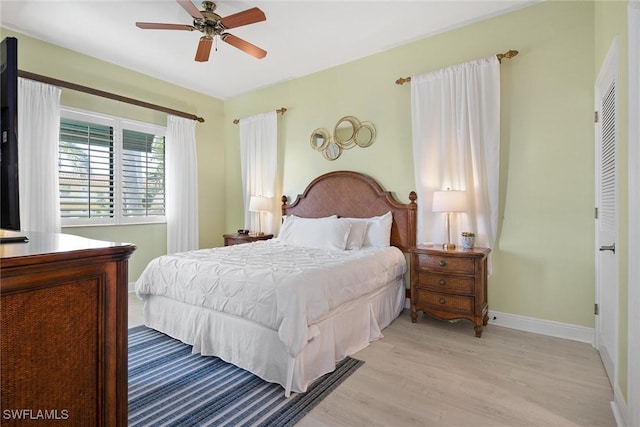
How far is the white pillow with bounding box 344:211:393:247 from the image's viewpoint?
3.59m

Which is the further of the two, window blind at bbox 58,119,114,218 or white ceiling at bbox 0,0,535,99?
window blind at bbox 58,119,114,218

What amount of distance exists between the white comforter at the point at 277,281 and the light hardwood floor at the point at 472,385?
0.49 meters

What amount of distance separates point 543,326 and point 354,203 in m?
2.29

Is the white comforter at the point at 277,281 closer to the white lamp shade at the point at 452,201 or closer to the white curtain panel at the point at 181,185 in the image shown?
the white lamp shade at the point at 452,201

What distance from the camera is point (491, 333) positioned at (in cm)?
294

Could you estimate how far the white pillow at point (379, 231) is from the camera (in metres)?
3.59

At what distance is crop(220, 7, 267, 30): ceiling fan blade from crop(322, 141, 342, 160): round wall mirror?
75.2 inches

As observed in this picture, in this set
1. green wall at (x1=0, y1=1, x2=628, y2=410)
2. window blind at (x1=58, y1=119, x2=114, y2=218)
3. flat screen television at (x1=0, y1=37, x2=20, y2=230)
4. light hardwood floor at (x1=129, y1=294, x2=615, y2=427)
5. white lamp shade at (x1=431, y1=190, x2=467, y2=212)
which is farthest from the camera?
window blind at (x1=58, y1=119, x2=114, y2=218)

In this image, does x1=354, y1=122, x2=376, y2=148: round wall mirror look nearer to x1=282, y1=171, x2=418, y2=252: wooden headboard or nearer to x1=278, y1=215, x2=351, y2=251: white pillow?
x1=282, y1=171, x2=418, y2=252: wooden headboard

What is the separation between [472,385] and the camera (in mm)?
2086

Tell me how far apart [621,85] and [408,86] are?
2.11 meters

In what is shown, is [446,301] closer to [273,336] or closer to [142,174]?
[273,336]

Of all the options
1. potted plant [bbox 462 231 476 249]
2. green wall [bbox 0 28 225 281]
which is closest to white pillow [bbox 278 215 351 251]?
potted plant [bbox 462 231 476 249]

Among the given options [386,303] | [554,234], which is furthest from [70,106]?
[554,234]
